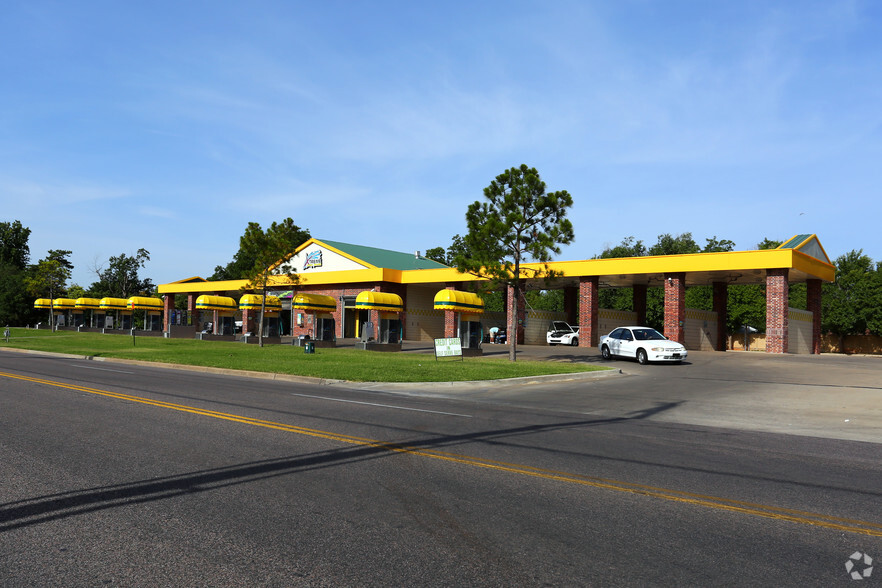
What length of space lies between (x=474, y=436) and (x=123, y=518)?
5136mm

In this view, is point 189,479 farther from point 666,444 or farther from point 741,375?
point 741,375

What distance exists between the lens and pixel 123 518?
5.07m

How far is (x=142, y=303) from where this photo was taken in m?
65.1

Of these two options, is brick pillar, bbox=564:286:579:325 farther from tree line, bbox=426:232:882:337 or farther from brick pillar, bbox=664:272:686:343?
brick pillar, bbox=664:272:686:343

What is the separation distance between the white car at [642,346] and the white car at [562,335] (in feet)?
45.2

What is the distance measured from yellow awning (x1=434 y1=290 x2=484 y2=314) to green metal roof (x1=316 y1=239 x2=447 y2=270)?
19.5 meters

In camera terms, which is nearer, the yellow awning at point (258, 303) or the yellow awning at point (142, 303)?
the yellow awning at point (258, 303)

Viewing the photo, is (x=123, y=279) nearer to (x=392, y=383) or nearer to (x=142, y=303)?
(x=142, y=303)

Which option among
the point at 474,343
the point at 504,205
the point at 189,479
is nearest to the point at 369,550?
the point at 189,479

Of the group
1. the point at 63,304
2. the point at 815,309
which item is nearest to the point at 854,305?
the point at 815,309

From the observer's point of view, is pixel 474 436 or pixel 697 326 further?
pixel 697 326

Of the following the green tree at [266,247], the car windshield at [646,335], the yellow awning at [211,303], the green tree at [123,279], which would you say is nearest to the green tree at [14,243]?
the green tree at [123,279]

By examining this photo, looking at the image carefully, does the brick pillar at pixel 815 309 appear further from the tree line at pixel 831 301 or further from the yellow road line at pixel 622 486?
the yellow road line at pixel 622 486

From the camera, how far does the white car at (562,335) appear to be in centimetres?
4316
